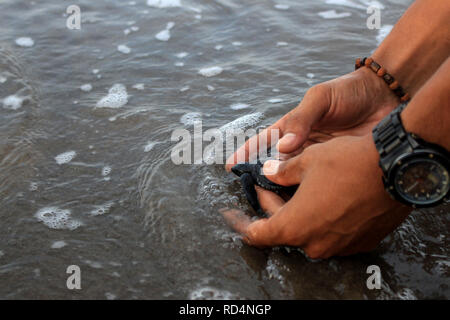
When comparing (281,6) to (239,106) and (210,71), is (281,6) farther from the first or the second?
(239,106)

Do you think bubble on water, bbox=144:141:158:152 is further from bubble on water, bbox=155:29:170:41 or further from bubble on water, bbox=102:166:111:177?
bubble on water, bbox=155:29:170:41

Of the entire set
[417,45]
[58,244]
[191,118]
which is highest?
[417,45]

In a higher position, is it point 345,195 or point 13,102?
point 345,195

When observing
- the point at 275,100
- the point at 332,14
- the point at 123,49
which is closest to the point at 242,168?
the point at 275,100

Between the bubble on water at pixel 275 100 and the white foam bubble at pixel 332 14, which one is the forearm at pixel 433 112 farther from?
the white foam bubble at pixel 332 14

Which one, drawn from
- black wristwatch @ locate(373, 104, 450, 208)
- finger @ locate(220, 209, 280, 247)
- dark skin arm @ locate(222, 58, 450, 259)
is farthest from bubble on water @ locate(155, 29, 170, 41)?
black wristwatch @ locate(373, 104, 450, 208)

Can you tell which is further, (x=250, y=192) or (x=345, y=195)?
(x=250, y=192)

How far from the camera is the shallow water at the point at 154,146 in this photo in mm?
1871

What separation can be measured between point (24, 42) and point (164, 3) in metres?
1.56

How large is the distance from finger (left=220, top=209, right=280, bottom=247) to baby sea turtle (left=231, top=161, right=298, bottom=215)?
0.28 feet

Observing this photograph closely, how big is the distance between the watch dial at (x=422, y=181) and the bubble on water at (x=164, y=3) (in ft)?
12.4

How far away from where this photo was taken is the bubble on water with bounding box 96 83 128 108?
3.14 metres

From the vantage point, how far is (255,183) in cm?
221

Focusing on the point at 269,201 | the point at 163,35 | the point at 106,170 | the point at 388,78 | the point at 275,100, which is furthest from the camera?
the point at 163,35
